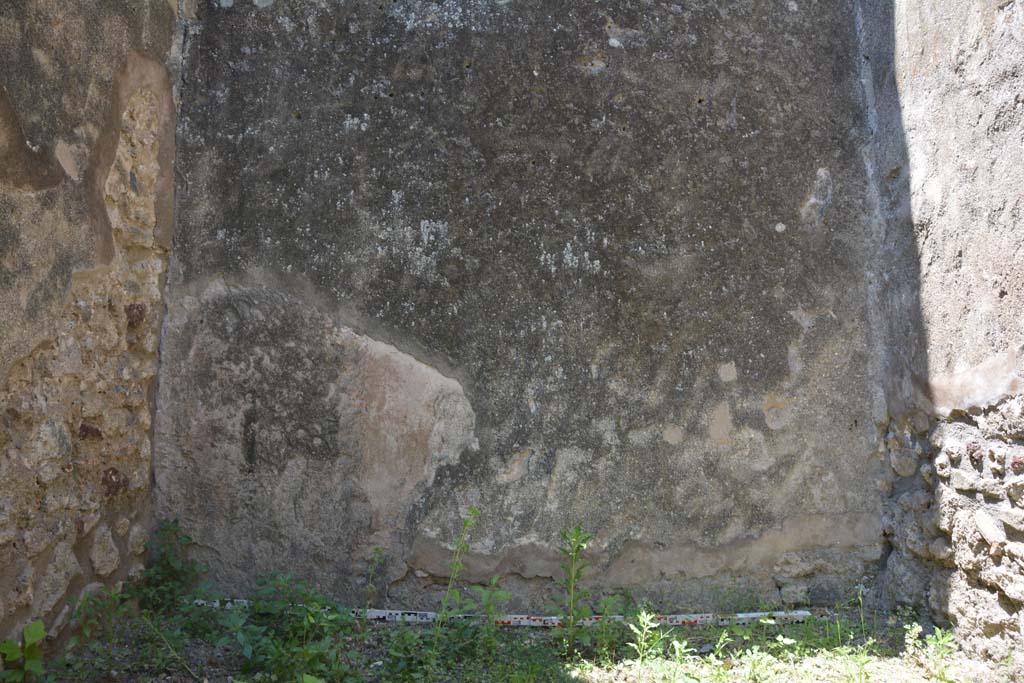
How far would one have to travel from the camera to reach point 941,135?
252cm

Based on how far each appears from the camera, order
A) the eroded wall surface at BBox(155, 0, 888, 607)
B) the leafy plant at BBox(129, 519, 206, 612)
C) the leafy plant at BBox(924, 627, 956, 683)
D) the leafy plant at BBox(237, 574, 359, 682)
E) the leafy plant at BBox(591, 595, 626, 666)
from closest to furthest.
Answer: the leafy plant at BBox(237, 574, 359, 682) < the leafy plant at BBox(924, 627, 956, 683) < the leafy plant at BBox(591, 595, 626, 666) < the leafy plant at BBox(129, 519, 206, 612) < the eroded wall surface at BBox(155, 0, 888, 607)

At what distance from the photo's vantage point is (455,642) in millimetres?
2449

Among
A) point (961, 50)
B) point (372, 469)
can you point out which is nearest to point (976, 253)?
point (961, 50)

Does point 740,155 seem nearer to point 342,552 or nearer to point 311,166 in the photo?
point 311,166

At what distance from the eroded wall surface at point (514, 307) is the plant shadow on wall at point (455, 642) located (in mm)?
127

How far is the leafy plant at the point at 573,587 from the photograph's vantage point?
248cm

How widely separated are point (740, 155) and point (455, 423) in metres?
1.37

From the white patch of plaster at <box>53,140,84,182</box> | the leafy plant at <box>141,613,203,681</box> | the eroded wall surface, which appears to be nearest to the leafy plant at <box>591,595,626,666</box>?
the eroded wall surface

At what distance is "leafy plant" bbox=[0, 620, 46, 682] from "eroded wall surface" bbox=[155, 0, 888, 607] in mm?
759

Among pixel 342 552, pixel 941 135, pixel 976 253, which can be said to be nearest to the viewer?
pixel 976 253

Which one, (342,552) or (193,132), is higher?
(193,132)

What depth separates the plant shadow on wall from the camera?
7.29ft

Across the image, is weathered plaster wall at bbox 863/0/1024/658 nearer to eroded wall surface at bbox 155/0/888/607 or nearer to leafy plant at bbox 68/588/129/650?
eroded wall surface at bbox 155/0/888/607

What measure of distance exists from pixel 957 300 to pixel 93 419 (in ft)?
8.64
